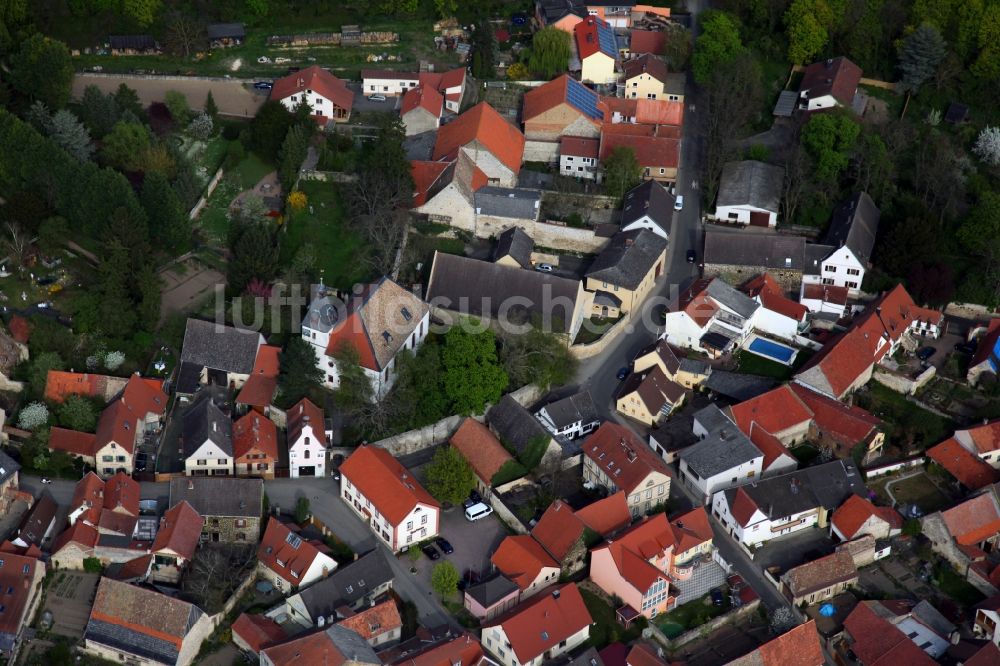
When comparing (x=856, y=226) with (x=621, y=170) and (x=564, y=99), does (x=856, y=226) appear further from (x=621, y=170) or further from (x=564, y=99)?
(x=564, y=99)

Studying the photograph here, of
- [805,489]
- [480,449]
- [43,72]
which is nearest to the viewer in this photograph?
[805,489]

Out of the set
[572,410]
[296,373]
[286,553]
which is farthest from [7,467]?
[572,410]

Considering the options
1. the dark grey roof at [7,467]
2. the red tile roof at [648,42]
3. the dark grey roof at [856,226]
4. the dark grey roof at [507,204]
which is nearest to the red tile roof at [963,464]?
the dark grey roof at [856,226]

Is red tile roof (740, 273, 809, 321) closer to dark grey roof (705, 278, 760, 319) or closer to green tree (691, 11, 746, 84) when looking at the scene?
dark grey roof (705, 278, 760, 319)

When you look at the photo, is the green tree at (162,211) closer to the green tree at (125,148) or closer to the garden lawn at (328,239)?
the green tree at (125,148)

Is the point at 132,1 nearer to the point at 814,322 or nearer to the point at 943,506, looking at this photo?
the point at 814,322

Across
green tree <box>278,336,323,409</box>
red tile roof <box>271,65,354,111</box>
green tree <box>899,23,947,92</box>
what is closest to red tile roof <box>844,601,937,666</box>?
green tree <box>278,336,323,409</box>

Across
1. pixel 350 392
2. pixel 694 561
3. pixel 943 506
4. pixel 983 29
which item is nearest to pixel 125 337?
pixel 350 392
